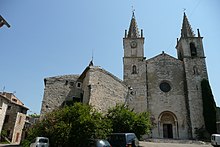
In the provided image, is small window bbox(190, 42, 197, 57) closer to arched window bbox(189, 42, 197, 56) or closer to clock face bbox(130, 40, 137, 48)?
arched window bbox(189, 42, 197, 56)

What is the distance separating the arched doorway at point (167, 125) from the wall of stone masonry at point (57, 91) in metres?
13.2

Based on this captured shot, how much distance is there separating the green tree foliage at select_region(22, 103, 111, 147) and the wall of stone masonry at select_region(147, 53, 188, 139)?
13747 millimetres

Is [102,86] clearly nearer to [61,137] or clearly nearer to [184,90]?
[61,137]

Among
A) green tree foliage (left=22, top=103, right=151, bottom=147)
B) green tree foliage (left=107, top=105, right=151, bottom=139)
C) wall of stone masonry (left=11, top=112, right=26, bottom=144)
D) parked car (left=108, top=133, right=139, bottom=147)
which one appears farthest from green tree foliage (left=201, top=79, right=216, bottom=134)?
wall of stone masonry (left=11, top=112, right=26, bottom=144)

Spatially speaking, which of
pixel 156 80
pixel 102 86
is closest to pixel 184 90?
pixel 156 80

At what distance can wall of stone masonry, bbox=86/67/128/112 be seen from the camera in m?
18.9

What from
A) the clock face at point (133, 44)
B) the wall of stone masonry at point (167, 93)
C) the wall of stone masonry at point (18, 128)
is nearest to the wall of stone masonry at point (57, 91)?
the wall of stone masonry at point (18, 128)

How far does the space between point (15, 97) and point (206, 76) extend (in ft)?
111

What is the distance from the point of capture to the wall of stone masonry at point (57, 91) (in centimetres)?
2116

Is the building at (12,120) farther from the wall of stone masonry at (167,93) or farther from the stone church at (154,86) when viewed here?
the wall of stone masonry at (167,93)

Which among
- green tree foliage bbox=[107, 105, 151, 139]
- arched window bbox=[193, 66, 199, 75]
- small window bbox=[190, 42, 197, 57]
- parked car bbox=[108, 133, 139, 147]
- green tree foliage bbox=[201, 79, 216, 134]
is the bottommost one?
parked car bbox=[108, 133, 139, 147]

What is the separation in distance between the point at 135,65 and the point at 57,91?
13.1m

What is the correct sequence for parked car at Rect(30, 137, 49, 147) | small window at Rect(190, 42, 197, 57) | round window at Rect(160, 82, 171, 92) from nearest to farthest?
parked car at Rect(30, 137, 49, 147) < round window at Rect(160, 82, 171, 92) < small window at Rect(190, 42, 197, 57)

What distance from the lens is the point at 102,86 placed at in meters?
20.1
